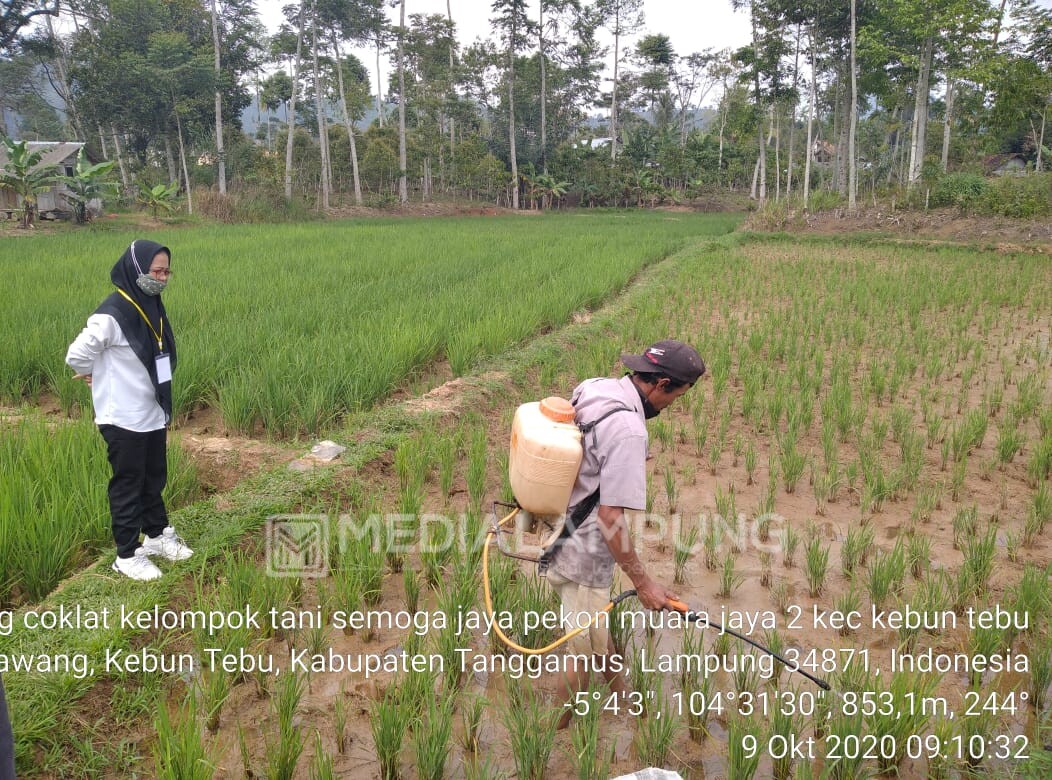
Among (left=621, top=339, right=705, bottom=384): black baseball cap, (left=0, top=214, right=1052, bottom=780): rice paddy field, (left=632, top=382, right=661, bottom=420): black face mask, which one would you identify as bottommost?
(left=0, top=214, right=1052, bottom=780): rice paddy field

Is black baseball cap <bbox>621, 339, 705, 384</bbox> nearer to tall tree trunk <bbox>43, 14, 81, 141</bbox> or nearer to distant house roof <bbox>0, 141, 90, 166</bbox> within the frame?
distant house roof <bbox>0, 141, 90, 166</bbox>

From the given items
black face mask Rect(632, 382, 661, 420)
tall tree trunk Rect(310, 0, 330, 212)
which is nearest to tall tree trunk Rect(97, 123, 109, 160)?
tall tree trunk Rect(310, 0, 330, 212)

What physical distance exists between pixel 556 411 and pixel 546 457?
0.13m

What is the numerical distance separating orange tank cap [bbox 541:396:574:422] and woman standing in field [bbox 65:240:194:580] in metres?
1.54

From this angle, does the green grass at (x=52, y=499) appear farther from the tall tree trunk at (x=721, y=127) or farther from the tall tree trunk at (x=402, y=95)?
the tall tree trunk at (x=721, y=127)

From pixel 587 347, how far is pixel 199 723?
4.83 meters

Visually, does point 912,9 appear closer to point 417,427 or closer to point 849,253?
point 849,253

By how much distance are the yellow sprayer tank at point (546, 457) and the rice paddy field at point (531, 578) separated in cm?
59

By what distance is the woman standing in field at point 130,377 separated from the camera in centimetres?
245

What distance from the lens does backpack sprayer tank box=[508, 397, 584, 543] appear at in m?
1.76

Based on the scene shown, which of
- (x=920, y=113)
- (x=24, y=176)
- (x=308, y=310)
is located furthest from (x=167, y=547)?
(x=920, y=113)

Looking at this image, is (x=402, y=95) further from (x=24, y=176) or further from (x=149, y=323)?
(x=149, y=323)

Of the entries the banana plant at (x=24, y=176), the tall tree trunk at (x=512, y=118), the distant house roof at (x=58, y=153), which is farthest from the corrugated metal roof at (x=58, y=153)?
the tall tree trunk at (x=512, y=118)

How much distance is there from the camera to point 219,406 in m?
4.24
